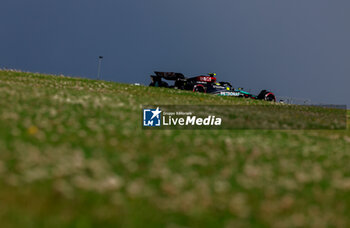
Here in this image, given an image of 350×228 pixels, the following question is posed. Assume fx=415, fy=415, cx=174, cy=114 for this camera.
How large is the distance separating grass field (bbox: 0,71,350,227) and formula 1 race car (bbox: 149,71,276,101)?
35.0 meters

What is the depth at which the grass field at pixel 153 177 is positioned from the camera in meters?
6.13

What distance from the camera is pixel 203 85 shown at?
48812 mm

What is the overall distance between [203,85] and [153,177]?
41313 millimetres

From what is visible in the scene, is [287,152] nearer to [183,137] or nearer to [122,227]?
[183,137]

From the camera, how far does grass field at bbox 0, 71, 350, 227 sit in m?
6.13

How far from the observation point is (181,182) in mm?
7754

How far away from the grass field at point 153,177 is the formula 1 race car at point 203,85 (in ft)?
115

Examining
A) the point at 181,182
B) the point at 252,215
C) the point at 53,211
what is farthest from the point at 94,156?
the point at 252,215
